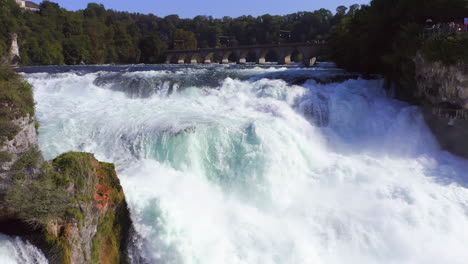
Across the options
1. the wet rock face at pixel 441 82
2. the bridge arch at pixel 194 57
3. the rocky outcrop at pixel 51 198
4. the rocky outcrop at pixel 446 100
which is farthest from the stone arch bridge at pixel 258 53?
the rocky outcrop at pixel 51 198

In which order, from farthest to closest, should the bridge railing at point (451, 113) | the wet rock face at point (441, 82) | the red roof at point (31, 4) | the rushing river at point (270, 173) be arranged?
the red roof at point (31, 4)
the bridge railing at point (451, 113)
the wet rock face at point (441, 82)
the rushing river at point (270, 173)

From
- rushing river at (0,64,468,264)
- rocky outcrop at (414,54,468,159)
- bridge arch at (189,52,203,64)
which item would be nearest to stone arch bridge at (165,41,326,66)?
bridge arch at (189,52,203,64)

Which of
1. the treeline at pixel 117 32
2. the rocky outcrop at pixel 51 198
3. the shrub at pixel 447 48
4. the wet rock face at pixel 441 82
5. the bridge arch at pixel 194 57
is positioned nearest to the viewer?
the rocky outcrop at pixel 51 198

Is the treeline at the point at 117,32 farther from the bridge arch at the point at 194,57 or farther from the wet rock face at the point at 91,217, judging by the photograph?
the wet rock face at the point at 91,217

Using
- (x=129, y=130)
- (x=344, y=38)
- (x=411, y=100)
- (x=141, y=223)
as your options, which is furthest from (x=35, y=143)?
(x=344, y=38)

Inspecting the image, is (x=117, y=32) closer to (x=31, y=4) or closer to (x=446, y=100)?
(x=31, y=4)

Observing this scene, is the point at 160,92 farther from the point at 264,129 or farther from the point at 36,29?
the point at 36,29
